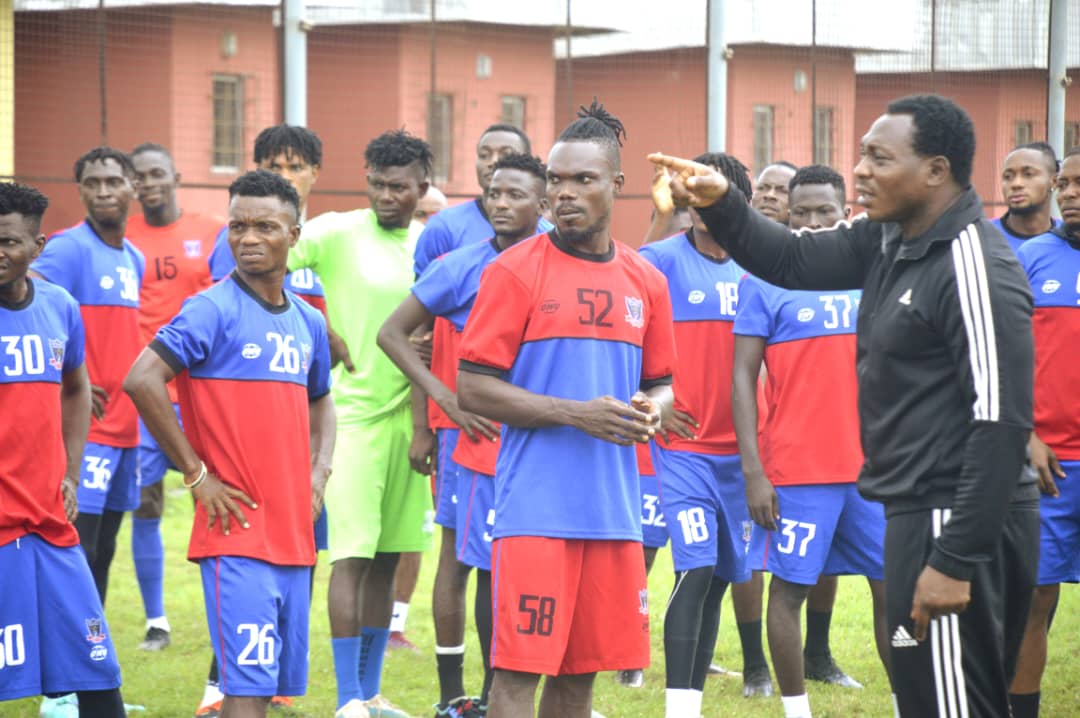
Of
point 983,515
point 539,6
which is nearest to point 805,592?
point 983,515

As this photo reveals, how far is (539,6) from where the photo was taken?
14.4 meters

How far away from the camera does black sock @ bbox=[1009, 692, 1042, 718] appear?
20.4 feet

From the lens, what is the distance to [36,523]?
5188 mm

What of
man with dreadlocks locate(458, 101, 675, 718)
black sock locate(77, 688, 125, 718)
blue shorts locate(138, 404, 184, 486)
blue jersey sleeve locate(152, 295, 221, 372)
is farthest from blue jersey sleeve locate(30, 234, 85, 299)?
man with dreadlocks locate(458, 101, 675, 718)

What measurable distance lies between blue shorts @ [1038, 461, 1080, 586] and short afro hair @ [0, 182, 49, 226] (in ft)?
14.7

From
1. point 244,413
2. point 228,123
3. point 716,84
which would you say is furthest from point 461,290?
point 228,123

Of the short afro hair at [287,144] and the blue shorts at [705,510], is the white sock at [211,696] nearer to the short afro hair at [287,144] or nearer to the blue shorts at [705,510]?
the blue shorts at [705,510]

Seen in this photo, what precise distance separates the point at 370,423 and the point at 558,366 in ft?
7.42

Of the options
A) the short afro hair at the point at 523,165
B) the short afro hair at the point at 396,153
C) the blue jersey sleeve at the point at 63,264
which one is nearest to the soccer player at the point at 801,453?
the short afro hair at the point at 523,165

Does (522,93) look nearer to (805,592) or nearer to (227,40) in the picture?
(227,40)

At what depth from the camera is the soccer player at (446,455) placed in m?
6.56

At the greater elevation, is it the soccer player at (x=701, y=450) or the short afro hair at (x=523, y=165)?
the short afro hair at (x=523, y=165)

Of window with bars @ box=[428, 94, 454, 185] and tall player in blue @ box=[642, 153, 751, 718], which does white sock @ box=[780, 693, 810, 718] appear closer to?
tall player in blue @ box=[642, 153, 751, 718]

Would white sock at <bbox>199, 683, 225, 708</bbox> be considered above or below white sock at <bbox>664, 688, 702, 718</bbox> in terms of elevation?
below
